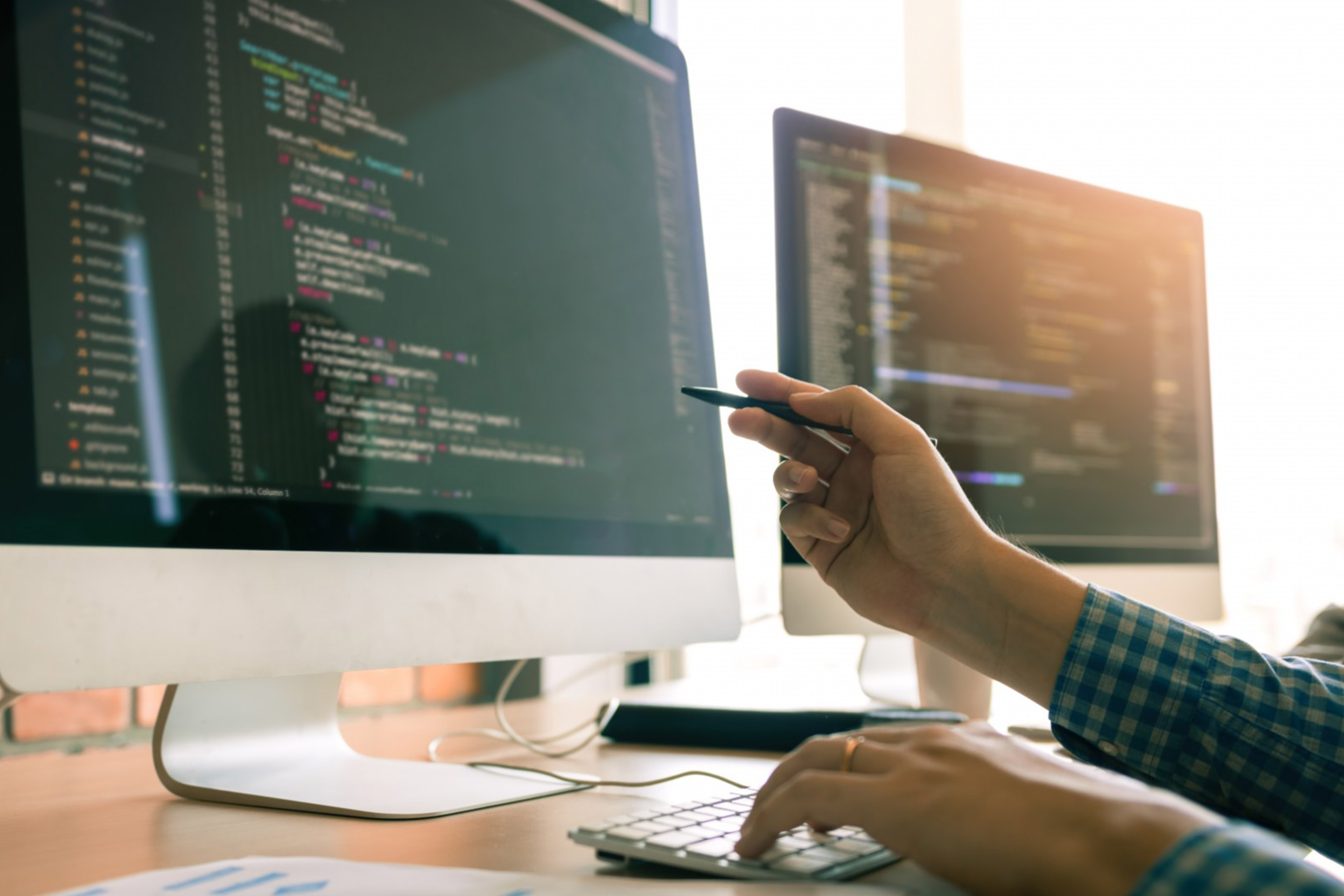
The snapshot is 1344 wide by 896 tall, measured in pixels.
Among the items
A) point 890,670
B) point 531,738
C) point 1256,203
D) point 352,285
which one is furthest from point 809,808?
point 1256,203

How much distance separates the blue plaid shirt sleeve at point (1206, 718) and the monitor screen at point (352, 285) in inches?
11.4

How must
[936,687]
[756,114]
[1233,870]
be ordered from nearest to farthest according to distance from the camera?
[1233,870], [936,687], [756,114]

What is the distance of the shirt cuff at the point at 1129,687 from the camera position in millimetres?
693

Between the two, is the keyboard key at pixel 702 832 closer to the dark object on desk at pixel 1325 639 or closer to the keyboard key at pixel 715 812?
the keyboard key at pixel 715 812

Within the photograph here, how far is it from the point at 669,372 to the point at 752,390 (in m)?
0.14

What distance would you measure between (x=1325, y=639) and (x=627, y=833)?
2.99 ft

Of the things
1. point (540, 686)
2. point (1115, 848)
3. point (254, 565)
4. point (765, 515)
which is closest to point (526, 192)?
point (254, 565)

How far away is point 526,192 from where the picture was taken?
741mm

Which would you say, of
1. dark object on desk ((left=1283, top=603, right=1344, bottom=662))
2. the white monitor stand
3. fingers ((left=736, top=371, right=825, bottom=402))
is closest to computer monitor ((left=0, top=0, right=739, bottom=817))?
the white monitor stand

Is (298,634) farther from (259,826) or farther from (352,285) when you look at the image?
(352,285)

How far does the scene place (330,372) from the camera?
604mm

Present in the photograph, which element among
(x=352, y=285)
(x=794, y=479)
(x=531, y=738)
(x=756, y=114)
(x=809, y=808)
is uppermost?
(x=756, y=114)

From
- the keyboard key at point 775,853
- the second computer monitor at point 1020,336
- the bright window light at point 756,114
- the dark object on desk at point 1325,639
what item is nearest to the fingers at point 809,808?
the keyboard key at point 775,853

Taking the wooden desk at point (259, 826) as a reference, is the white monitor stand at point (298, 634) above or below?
above
